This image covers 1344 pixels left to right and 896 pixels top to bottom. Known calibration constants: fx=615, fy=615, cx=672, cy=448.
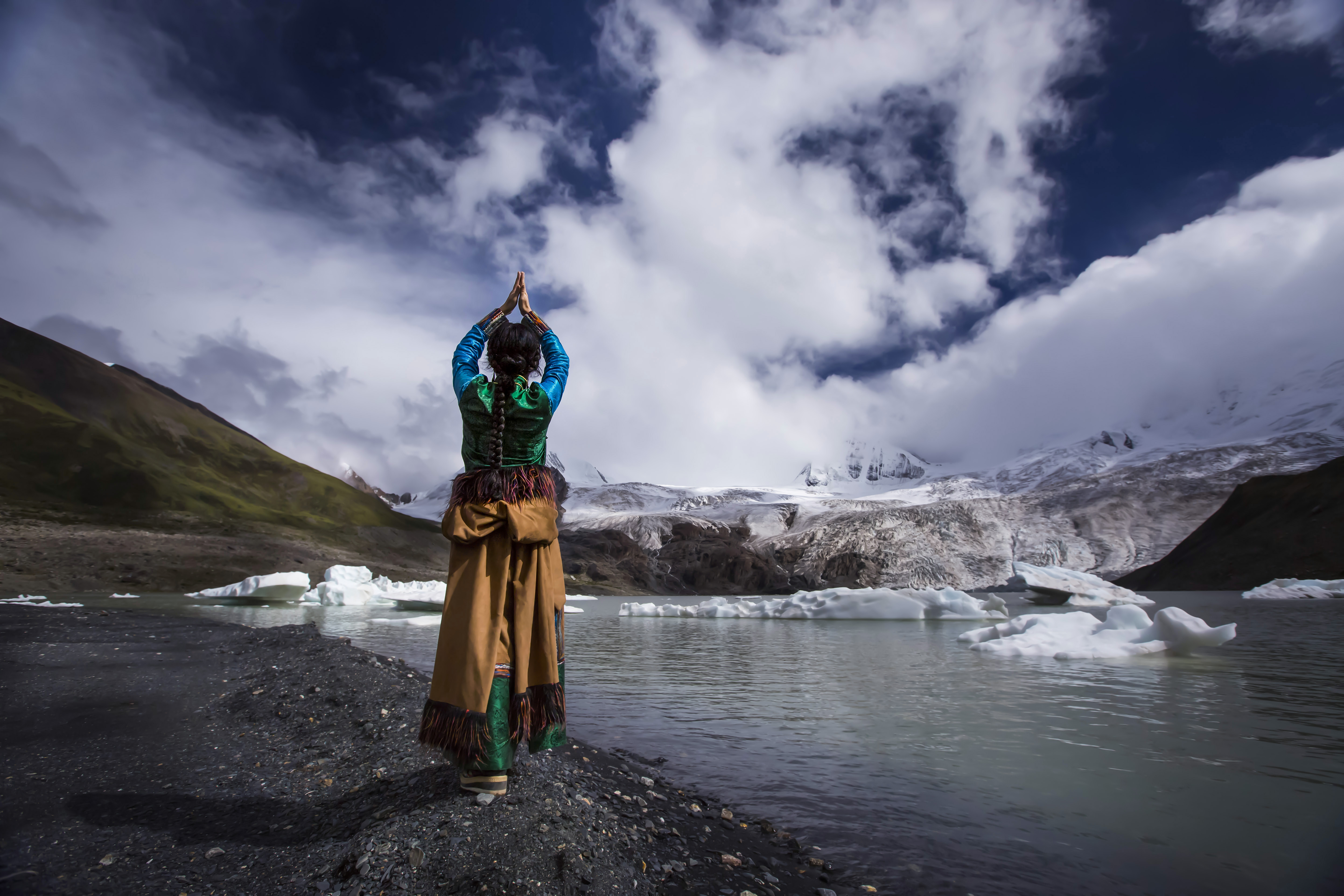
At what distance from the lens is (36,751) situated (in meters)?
4.19

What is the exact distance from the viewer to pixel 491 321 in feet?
12.2

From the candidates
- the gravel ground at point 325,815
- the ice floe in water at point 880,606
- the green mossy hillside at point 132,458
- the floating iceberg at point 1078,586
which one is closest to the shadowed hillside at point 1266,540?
the floating iceberg at point 1078,586

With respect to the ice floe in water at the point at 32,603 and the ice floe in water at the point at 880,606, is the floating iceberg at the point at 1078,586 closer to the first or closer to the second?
the ice floe in water at the point at 880,606

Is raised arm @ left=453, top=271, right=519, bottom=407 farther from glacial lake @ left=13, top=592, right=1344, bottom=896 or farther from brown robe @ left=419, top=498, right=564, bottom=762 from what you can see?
glacial lake @ left=13, top=592, right=1344, bottom=896

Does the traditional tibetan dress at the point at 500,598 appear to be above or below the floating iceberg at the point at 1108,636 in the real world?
above

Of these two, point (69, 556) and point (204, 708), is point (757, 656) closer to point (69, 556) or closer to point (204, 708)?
point (204, 708)

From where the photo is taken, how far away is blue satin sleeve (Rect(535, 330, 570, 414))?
3.64 meters

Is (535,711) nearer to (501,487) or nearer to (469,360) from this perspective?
(501,487)

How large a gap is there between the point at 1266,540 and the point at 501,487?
83.5 m

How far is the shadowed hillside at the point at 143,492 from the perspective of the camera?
172 feet

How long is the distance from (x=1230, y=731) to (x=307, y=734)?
350 inches

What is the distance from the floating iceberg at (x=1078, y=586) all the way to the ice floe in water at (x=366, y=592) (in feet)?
122

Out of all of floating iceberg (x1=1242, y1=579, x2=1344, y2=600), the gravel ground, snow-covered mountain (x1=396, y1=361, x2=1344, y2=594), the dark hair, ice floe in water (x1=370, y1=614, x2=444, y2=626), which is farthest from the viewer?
snow-covered mountain (x1=396, y1=361, x2=1344, y2=594)

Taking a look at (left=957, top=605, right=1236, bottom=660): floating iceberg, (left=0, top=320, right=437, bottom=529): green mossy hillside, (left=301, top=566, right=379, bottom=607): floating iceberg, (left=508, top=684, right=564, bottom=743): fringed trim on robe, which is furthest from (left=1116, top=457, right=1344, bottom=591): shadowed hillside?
(left=0, top=320, right=437, bottom=529): green mossy hillside
